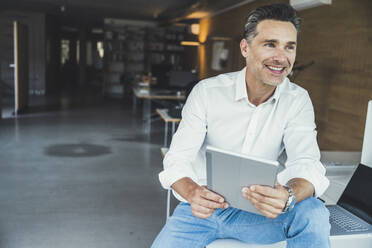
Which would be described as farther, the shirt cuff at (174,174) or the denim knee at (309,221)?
the shirt cuff at (174,174)

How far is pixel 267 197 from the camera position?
4.29 feet

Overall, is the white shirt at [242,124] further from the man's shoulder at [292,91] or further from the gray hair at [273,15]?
the gray hair at [273,15]

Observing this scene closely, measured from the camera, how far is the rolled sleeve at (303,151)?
156 cm

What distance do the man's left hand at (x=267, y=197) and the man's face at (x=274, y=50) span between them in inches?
22.7

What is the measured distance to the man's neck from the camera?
69.8 inches

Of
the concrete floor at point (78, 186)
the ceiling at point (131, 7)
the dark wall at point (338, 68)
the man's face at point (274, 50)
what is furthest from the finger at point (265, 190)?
the ceiling at point (131, 7)

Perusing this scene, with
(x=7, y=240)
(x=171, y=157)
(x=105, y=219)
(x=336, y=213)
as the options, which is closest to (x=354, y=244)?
(x=336, y=213)

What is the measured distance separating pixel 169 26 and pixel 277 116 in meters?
12.6

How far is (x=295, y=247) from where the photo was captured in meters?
1.40

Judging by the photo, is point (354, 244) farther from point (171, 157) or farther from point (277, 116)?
point (171, 157)

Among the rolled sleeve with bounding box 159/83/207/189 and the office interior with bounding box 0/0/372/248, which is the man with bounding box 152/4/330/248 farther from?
the office interior with bounding box 0/0/372/248

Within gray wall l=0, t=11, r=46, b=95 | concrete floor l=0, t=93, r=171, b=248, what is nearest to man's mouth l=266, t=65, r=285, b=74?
concrete floor l=0, t=93, r=171, b=248

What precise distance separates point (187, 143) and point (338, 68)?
3553mm

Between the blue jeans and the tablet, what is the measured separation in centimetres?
19
